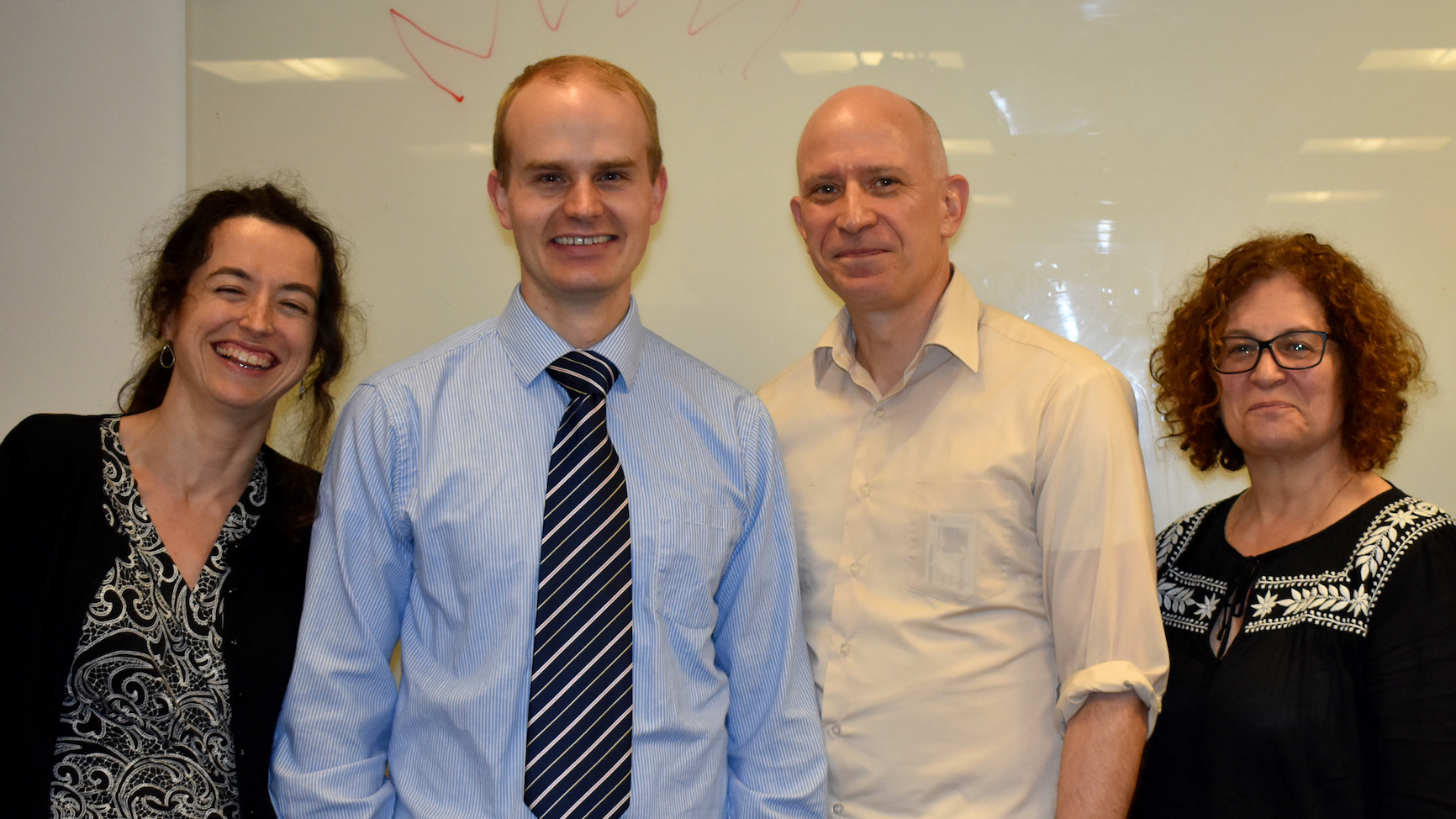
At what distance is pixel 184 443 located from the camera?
165 cm

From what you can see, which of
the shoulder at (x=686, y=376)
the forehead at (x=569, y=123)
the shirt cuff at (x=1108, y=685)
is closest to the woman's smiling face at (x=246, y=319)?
the forehead at (x=569, y=123)

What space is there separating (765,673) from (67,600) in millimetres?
1036

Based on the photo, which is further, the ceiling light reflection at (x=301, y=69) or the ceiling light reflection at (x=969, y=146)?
the ceiling light reflection at (x=301, y=69)

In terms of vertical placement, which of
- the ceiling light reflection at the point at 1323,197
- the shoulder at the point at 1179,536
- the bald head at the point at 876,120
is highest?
the bald head at the point at 876,120

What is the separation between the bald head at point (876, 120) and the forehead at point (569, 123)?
0.39 m

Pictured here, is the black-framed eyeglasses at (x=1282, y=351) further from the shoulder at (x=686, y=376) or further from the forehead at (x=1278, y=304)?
the shoulder at (x=686, y=376)

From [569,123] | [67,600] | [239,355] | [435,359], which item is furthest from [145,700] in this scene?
[569,123]

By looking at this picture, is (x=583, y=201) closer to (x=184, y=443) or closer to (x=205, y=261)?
(x=205, y=261)

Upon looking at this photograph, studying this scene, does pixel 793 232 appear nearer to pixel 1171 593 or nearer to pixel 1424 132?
pixel 1171 593

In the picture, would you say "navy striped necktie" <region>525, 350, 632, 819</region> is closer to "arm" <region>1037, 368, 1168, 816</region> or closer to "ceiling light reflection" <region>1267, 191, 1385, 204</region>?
"arm" <region>1037, 368, 1168, 816</region>

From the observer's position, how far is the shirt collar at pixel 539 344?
4.74 ft

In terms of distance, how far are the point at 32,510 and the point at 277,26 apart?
137 cm

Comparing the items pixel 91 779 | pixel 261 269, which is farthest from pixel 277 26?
pixel 91 779

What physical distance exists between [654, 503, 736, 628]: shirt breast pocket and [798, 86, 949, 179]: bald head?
2.15ft
